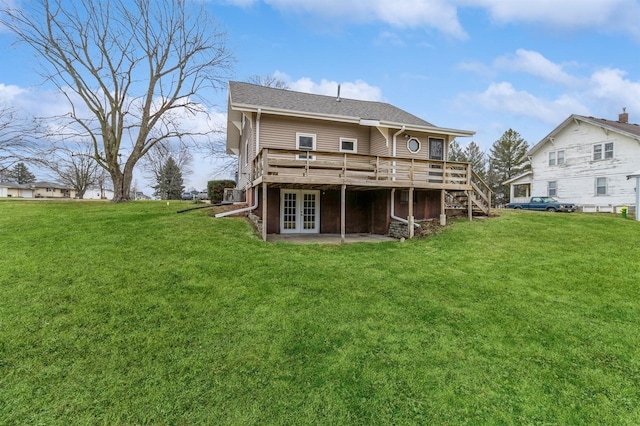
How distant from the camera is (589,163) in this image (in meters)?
20.8

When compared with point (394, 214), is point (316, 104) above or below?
above

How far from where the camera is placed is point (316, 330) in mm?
4457

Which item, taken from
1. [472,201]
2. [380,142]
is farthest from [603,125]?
[380,142]

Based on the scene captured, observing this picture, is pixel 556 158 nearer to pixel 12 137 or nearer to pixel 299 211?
pixel 299 211

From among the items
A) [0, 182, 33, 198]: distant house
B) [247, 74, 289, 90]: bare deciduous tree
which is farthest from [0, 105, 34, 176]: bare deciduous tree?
[0, 182, 33, 198]: distant house

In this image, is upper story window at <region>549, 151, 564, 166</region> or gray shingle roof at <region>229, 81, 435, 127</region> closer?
gray shingle roof at <region>229, 81, 435, 127</region>

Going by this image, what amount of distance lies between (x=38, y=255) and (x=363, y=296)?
710 centimetres

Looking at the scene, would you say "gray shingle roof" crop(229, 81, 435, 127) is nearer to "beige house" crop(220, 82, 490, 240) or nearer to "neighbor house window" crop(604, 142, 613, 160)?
"beige house" crop(220, 82, 490, 240)

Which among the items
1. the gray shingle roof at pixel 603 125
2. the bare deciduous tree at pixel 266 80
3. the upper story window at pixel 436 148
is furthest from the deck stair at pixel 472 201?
the bare deciduous tree at pixel 266 80

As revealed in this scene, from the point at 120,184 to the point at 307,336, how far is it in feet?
55.8

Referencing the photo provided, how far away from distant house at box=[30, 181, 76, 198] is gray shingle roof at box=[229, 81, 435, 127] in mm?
62183

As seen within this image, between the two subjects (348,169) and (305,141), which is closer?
(348,169)

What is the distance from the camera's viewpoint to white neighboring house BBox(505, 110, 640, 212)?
18906mm

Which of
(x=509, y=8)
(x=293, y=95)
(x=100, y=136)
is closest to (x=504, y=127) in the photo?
(x=509, y=8)
